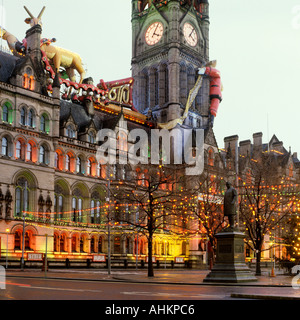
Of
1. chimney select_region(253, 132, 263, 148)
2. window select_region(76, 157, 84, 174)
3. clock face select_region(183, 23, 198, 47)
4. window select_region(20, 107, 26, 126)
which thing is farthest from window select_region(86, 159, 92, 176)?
chimney select_region(253, 132, 263, 148)

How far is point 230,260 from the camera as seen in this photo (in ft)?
92.4

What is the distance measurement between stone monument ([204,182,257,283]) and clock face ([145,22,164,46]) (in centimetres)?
6796

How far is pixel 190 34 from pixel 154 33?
6.44 metres

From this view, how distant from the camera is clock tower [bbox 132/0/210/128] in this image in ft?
289

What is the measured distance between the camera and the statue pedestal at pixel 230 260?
1097 inches

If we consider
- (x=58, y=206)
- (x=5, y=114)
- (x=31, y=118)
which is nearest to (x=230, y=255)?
(x=5, y=114)

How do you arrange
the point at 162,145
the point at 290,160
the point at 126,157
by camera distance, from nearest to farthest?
1. the point at 126,157
2. the point at 162,145
3. the point at 290,160

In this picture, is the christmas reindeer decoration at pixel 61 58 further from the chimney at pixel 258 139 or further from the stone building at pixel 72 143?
the chimney at pixel 258 139

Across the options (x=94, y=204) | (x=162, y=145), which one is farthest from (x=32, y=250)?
(x=162, y=145)

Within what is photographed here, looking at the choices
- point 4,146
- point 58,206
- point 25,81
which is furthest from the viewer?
point 58,206

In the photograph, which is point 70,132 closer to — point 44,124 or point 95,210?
point 44,124

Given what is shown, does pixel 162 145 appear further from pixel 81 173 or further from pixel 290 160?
pixel 290 160

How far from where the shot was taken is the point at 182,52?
9025 cm
